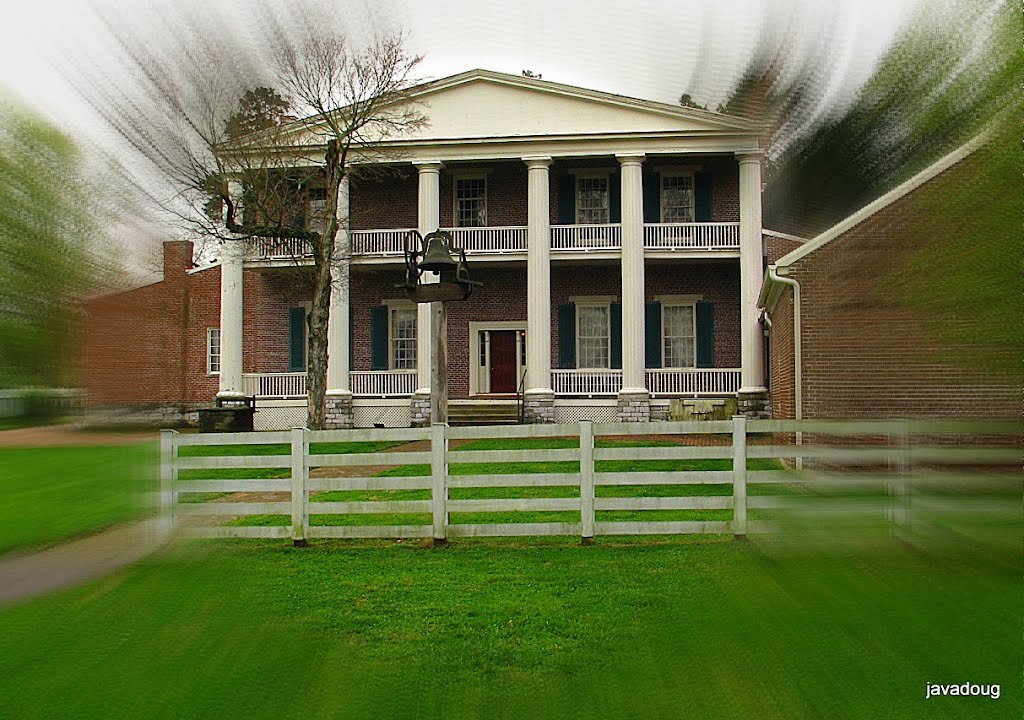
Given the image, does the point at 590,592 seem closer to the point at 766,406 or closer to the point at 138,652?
the point at 138,652

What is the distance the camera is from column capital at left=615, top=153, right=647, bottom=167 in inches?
858

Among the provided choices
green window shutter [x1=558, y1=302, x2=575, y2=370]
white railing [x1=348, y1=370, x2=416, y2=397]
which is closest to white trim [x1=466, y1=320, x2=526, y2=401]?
→ green window shutter [x1=558, y1=302, x2=575, y2=370]

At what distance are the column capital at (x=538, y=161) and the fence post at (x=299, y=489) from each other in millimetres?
15880

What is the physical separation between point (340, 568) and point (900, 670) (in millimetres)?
4828

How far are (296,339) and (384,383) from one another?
10.2 ft

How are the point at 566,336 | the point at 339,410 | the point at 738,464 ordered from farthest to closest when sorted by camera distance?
1. the point at 566,336
2. the point at 339,410
3. the point at 738,464

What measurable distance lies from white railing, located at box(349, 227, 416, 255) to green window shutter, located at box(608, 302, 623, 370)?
553 centimetres

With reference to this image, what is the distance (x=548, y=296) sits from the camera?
72.8 ft

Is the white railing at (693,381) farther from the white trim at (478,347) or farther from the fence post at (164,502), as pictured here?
the fence post at (164,502)

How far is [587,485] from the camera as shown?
7062mm

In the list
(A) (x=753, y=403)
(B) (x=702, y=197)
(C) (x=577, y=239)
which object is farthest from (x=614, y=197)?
(A) (x=753, y=403)

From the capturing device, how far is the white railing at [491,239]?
2272 cm

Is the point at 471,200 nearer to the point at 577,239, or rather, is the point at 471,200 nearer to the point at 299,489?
the point at 577,239

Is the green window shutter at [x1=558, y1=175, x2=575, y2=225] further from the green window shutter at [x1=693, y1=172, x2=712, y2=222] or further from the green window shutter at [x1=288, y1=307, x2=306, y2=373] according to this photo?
the green window shutter at [x1=288, y1=307, x2=306, y2=373]
